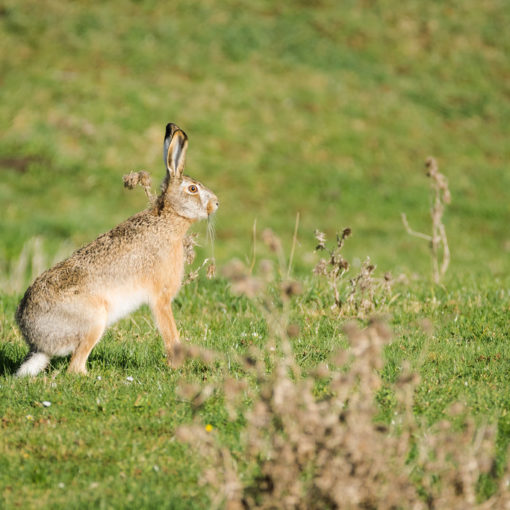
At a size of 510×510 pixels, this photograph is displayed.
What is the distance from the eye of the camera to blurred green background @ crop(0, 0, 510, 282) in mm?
19297

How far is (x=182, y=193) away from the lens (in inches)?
294

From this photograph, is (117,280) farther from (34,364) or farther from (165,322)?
(34,364)

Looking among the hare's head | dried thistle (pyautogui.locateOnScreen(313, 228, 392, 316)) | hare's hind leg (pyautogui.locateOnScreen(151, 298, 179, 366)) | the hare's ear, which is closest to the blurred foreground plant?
hare's hind leg (pyautogui.locateOnScreen(151, 298, 179, 366))

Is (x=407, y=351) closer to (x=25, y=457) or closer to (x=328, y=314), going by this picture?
(x=328, y=314)

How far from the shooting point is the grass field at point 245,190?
17.5 feet

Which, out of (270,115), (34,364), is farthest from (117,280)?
(270,115)

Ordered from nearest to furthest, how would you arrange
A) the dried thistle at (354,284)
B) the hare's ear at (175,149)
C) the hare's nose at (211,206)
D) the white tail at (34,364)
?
the white tail at (34,364) → the hare's ear at (175,149) → the hare's nose at (211,206) → the dried thistle at (354,284)

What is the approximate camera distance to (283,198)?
20.9 meters

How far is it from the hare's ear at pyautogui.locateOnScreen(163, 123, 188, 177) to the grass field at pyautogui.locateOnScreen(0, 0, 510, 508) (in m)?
1.62

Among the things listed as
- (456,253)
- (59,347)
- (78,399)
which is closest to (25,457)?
(78,399)

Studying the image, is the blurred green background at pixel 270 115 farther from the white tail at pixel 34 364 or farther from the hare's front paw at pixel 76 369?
the hare's front paw at pixel 76 369

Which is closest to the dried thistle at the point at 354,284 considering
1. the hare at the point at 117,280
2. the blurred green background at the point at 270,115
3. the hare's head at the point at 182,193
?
the hare's head at the point at 182,193

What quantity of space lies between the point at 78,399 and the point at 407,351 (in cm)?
281

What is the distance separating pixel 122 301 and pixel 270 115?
17988 mm
